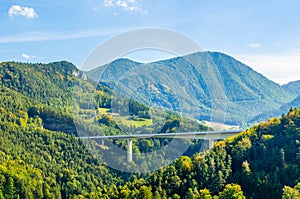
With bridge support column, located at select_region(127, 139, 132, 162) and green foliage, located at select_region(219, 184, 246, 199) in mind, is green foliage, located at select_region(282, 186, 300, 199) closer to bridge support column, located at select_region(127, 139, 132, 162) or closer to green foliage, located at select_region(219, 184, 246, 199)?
green foliage, located at select_region(219, 184, 246, 199)

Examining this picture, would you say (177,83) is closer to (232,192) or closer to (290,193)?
(232,192)

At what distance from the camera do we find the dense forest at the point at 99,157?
22781 millimetres

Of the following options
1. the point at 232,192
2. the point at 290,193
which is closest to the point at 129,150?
the point at 232,192

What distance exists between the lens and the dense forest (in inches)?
897

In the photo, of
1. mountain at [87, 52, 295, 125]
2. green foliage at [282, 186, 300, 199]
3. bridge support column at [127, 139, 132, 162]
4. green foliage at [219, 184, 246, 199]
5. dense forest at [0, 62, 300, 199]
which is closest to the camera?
green foliage at [282, 186, 300, 199]

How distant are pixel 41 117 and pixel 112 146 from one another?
67.7 ft

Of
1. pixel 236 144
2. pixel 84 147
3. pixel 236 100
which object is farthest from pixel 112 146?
pixel 236 100

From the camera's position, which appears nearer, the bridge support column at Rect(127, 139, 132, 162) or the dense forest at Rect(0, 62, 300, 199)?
the dense forest at Rect(0, 62, 300, 199)

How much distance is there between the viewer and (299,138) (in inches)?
963

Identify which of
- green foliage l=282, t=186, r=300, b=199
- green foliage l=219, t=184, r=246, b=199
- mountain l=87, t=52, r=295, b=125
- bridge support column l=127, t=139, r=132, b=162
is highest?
mountain l=87, t=52, r=295, b=125

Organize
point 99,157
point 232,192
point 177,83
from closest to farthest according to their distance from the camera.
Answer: point 232,192 → point 177,83 → point 99,157

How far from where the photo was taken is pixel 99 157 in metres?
50.1

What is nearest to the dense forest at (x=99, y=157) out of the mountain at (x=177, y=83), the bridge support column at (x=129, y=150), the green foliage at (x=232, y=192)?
the green foliage at (x=232, y=192)

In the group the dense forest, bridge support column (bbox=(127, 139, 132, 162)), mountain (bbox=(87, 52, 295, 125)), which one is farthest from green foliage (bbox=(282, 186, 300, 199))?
bridge support column (bbox=(127, 139, 132, 162))
